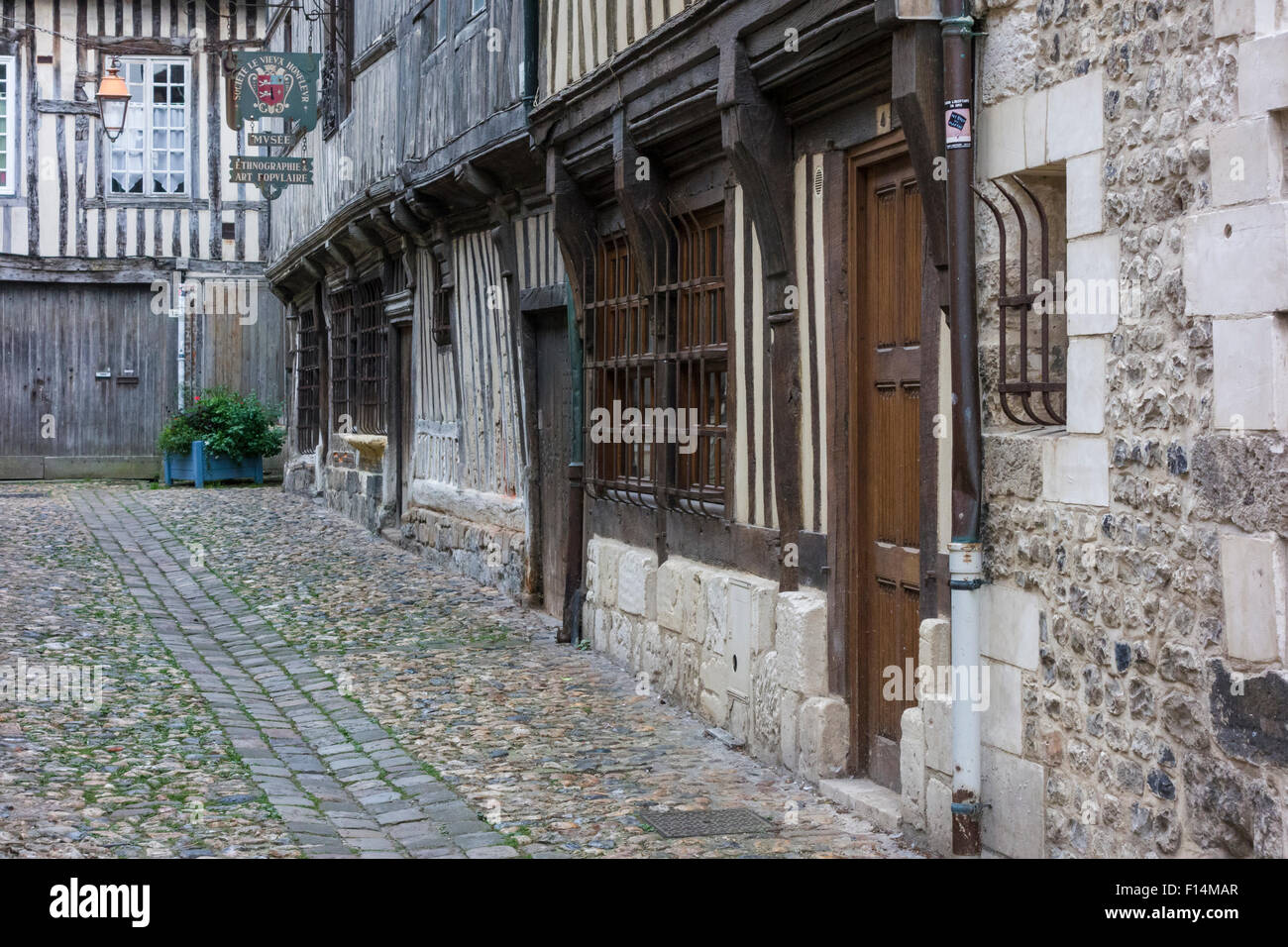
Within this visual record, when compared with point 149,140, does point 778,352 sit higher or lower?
lower

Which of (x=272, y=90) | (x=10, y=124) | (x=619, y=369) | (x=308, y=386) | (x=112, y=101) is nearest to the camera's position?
(x=619, y=369)

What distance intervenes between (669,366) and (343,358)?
9272 mm

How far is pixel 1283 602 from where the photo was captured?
306 centimetres

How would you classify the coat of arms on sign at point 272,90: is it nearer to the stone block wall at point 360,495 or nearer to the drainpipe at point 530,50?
the stone block wall at point 360,495

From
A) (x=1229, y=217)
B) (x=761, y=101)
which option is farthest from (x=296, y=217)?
(x=1229, y=217)

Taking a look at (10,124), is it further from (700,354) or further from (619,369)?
(700,354)

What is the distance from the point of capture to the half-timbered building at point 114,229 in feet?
62.6

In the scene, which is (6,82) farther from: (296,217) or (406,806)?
(406,806)

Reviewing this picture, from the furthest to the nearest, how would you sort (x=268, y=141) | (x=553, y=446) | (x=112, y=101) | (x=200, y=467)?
(x=200, y=467), (x=112, y=101), (x=268, y=141), (x=553, y=446)

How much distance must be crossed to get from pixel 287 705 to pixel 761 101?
338 centimetres

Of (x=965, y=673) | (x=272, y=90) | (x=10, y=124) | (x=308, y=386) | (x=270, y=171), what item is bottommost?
(x=965, y=673)

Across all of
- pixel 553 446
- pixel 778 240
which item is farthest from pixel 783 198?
pixel 553 446

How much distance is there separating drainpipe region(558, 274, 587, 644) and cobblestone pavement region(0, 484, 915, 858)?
24cm

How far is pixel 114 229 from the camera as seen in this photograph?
1930 centimetres
